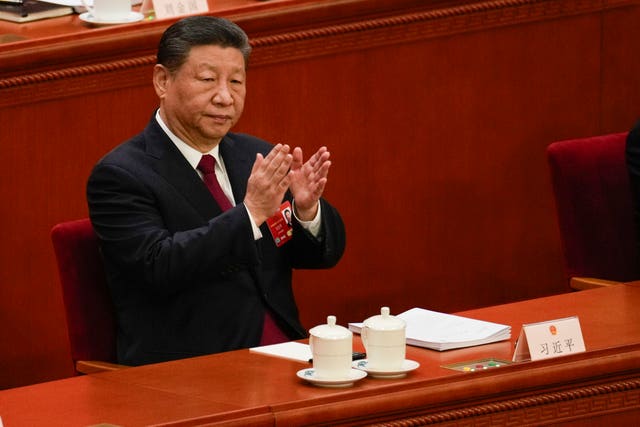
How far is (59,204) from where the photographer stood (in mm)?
3570

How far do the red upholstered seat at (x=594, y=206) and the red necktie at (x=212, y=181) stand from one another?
82cm

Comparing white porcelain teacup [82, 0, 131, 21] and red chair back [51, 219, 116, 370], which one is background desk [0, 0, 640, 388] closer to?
white porcelain teacup [82, 0, 131, 21]

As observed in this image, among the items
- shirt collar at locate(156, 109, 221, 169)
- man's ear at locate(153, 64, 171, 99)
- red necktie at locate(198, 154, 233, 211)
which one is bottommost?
red necktie at locate(198, 154, 233, 211)

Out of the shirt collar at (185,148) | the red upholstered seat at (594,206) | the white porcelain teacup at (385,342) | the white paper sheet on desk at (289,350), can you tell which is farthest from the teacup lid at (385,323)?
the red upholstered seat at (594,206)

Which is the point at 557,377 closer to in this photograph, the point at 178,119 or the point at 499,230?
the point at 178,119

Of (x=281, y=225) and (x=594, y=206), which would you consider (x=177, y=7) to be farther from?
(x=594, y=206)

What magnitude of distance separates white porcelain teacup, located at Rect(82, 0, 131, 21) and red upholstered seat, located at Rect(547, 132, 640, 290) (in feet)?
3.71

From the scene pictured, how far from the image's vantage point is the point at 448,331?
2.81m

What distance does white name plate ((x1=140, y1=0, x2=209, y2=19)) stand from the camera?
3.74 meters

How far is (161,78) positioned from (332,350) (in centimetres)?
87

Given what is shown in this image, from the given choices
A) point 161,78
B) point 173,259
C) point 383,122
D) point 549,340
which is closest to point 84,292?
point 173,259

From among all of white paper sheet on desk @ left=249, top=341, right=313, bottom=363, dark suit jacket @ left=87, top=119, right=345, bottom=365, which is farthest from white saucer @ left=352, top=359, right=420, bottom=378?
dark suit jacket @ left=87, top=119, right=345, bottom=365

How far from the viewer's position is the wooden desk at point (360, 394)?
2.38 metres

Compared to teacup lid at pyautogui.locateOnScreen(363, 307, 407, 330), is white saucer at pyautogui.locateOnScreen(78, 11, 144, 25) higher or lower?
higher
